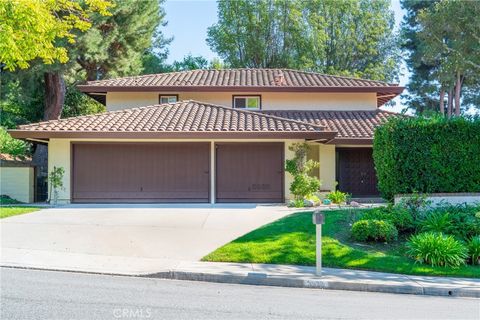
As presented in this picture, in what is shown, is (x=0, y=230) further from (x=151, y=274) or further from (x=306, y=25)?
(x=306, y=25)

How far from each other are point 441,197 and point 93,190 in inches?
490

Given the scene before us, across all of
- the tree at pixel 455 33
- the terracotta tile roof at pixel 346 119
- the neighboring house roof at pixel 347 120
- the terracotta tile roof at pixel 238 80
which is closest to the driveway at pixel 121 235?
the neighboring house roof at pixel 347 120

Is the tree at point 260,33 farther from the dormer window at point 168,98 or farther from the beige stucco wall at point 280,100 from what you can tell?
the dormer window at point 168,98

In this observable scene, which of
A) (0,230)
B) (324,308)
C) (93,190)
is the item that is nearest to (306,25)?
(93,190)

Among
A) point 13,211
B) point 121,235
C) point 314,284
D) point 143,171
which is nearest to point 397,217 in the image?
point 314,284

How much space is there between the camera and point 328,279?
7820 millimetres

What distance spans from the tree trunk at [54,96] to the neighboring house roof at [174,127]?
9853 millimetres

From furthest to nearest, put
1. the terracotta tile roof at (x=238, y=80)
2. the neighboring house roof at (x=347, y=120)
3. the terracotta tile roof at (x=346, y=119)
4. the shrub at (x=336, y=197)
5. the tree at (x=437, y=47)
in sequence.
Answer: the tree at (x=437, y=47) < the terracotta tile roof at (x=238, y=80) < the terracotta tile roof at (x=346, y=119) < the neighboring house roof at (x=347, y=120) < the shrub at (x=336, y=197)

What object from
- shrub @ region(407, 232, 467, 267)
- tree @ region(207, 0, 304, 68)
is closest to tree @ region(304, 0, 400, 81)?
tree @ region(207, 0, 304, 68)

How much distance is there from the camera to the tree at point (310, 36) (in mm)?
39562

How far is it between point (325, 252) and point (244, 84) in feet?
47.1

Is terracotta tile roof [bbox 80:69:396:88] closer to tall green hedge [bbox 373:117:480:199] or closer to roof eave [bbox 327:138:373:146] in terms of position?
roof eave [bbox 327:138:373:146]

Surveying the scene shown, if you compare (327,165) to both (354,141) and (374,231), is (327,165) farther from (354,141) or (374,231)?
(374,231)

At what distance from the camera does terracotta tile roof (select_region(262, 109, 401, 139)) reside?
19172mm
